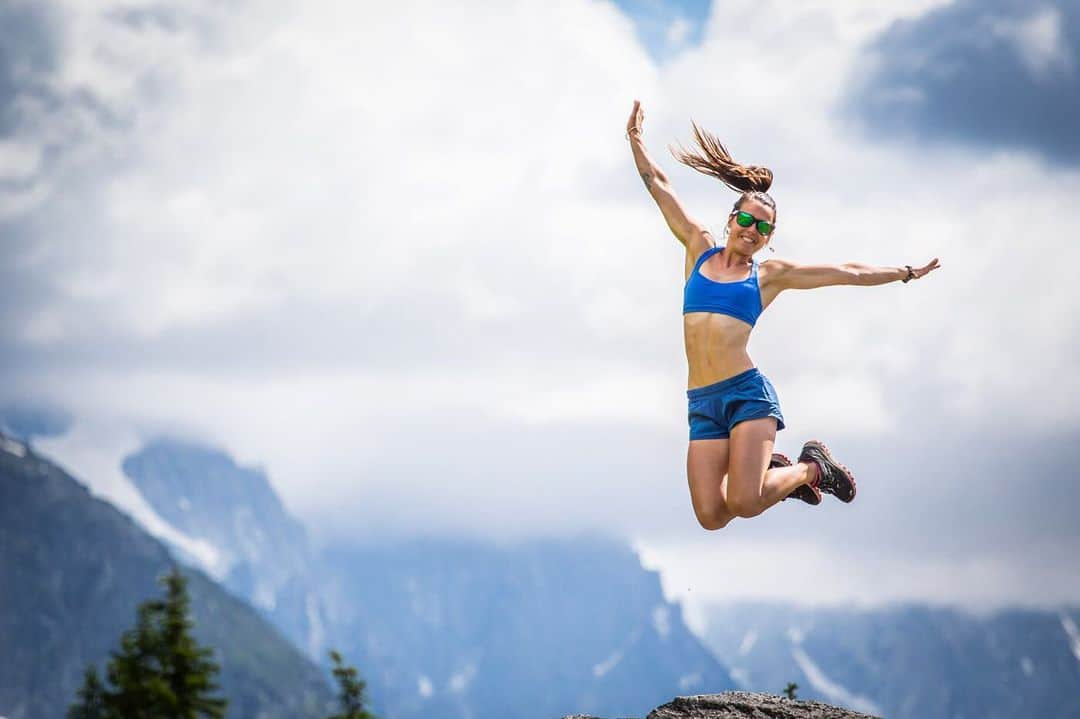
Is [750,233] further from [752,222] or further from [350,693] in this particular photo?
[350,693]

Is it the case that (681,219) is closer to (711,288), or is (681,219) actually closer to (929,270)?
(711,288)

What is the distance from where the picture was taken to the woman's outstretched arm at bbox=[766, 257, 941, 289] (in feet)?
72.8

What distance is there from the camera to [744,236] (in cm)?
2188

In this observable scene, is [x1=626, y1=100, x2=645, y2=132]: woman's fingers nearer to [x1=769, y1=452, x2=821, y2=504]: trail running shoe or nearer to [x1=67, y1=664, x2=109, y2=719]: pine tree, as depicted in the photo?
[x1=769, y1=452, x2=821, y2=504]: trail running shoe

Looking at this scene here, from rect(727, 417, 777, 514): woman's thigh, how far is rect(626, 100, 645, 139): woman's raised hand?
4.64 metres

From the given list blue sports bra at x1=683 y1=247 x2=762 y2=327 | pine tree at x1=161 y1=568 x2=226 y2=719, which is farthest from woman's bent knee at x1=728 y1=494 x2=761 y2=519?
pine tree at x1=161 y1=568 x2=226 y2=719

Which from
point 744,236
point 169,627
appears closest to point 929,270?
point 744,236

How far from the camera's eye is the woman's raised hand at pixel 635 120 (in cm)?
2342

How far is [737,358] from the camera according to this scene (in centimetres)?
2166

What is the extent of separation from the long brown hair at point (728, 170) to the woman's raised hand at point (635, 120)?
61 cm

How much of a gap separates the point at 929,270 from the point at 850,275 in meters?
1.15

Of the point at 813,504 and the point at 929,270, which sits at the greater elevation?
the point at 929,270

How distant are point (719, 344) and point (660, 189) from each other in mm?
2552

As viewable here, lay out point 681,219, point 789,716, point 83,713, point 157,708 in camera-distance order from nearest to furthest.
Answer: point 789,716 → point 681,219 → point 157,708 → point 83,713
